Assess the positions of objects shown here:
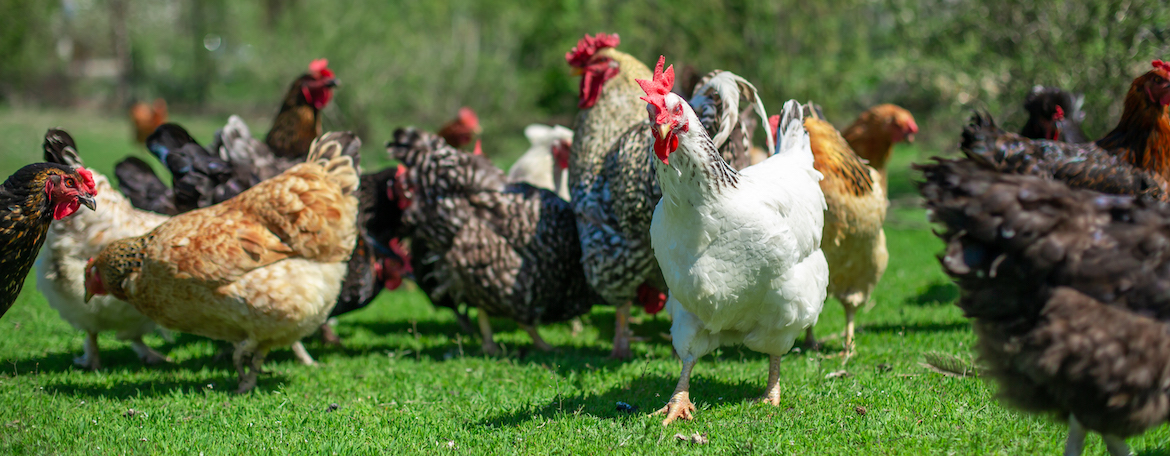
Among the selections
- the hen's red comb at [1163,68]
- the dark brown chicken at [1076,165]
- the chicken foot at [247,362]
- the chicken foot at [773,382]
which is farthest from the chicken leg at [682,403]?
the hen's red comb at [1163,68]

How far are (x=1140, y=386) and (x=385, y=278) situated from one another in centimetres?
552

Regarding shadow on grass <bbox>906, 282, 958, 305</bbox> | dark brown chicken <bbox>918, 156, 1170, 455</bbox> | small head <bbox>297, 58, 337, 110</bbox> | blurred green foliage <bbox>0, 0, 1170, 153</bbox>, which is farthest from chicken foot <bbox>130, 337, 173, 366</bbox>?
shadow on grass <bbox>906, 282, 958, 305</bbox>

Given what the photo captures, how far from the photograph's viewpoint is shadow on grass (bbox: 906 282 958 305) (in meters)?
6.92

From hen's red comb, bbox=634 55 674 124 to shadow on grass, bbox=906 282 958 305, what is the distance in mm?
4489

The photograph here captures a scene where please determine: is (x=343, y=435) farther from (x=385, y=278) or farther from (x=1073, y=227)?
(x=1073, y=227)

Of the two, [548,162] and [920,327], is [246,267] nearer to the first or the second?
[548,162]

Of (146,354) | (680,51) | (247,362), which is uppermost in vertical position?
(680,51)

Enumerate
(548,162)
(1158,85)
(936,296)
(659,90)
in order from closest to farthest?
(659,90) → (1158,85) → (936,296) → (548,162)

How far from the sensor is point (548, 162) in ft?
27.2

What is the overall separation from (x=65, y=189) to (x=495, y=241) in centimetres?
283

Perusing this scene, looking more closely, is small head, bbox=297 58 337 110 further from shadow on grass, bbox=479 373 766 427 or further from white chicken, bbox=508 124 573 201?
shadow on grass, bbox=479 373 766 427

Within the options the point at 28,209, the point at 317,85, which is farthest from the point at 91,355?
the point at 317,85

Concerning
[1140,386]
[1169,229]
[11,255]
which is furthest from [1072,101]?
[11,255]

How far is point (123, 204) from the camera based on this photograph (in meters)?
5.56
